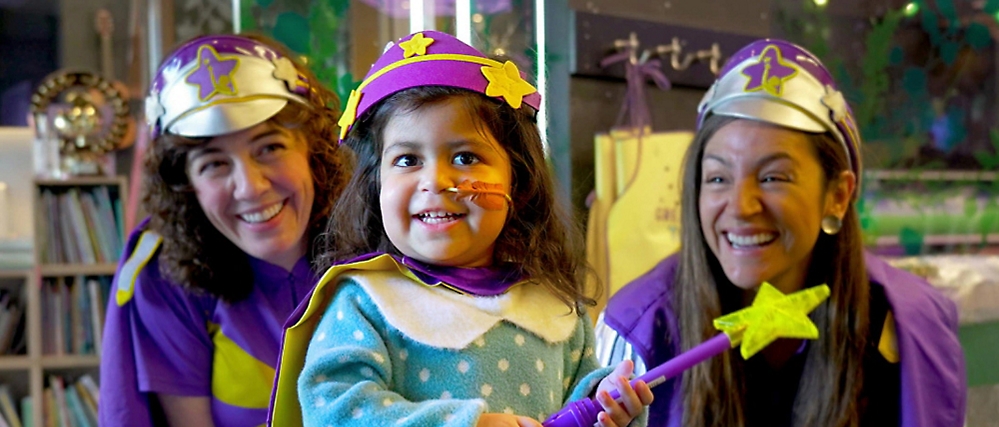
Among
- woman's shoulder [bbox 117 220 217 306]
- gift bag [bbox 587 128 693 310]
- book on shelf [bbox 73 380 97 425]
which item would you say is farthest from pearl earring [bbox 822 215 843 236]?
book on shelf [bbox 73 380 97 425]

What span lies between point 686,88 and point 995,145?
1.05 m

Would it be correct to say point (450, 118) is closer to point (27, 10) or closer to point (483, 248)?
point (483, 248)

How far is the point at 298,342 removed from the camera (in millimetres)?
935

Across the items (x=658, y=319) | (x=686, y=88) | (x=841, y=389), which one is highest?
(x=686, y=88)

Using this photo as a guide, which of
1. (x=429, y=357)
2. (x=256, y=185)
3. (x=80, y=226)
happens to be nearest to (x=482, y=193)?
(x=429, y=357)

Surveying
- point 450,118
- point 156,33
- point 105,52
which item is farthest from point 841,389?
point 105,52

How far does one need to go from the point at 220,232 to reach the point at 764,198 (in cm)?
87

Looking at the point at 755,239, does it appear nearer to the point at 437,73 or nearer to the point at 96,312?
the point at 437,73

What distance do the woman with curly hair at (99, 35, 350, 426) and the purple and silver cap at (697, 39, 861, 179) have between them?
2.05ft

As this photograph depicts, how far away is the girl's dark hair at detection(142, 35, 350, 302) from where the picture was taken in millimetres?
1445

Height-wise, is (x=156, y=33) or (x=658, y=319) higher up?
(x=156, y=33)

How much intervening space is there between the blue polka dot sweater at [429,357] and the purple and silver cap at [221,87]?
0.52 m

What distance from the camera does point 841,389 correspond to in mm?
1397

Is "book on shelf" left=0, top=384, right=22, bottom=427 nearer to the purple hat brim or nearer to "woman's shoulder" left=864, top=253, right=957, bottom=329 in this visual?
the purple hat brim
